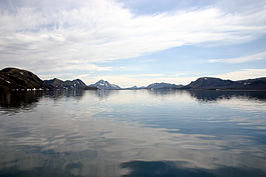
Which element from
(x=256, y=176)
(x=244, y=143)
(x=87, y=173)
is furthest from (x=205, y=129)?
(x=87, y=173)

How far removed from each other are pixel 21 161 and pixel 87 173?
677 cm

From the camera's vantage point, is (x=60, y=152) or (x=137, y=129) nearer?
(x=60, y=152)

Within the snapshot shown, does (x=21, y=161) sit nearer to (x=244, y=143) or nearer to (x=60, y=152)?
(x=60, y=152)

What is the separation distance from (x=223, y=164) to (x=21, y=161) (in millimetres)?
17797

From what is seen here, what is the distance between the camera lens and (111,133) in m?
25.3

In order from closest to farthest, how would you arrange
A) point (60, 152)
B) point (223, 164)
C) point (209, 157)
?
point (223, 164) < point (209, 157) < point (60, 152)

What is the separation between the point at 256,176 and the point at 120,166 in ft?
33.9

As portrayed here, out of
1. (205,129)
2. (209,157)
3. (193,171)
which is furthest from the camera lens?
(205,129)

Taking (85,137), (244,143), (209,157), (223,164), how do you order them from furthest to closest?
1. (85,137)
2. (244,143)
3. (209,157)
4. (223,164)

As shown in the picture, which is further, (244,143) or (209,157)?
(244,143)

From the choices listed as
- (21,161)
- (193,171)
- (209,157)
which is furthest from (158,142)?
(21,161)

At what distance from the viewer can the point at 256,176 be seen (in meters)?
12.6

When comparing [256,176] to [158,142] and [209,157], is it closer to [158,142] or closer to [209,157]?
[209,157]

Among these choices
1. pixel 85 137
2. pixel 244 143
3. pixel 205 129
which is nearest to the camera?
pixel 244 143
